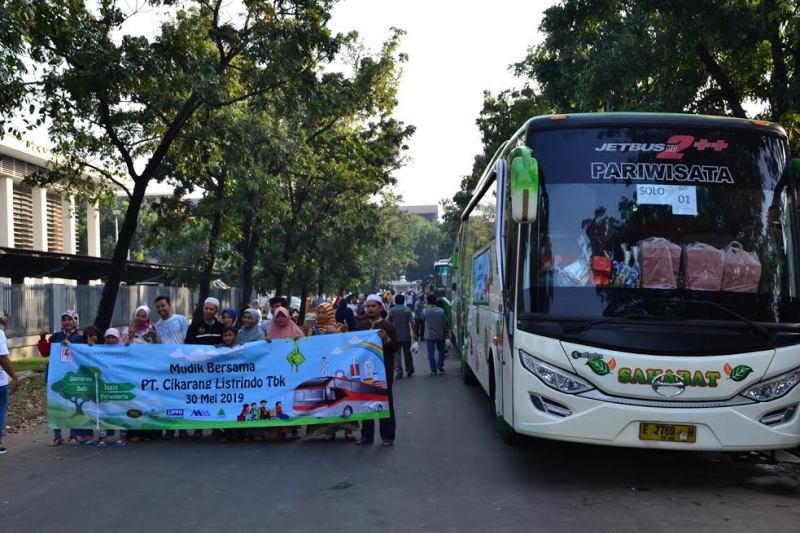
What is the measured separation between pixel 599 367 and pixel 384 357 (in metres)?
3.75

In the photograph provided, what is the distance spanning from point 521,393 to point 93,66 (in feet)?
29.1

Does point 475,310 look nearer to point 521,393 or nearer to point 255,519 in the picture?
point 521,393

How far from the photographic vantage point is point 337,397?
1075cm

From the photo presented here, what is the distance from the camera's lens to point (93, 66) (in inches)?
528

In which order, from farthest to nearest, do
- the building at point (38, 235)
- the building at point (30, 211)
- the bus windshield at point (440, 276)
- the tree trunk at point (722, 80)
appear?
the bus windshield at point (440, 276) < the building at point (30, 211) < the building at point (38, 235) < the tree trunk at point (722, 80)

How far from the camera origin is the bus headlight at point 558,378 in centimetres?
768

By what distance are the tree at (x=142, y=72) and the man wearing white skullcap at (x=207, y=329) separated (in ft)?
12.3

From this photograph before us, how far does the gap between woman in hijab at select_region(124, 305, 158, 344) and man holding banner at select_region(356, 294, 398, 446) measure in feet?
9.40

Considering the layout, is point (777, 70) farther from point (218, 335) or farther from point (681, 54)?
point (218, 335)

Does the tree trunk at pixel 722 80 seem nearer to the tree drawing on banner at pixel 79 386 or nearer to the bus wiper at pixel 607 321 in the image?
the bus wiper at pixel 607 321

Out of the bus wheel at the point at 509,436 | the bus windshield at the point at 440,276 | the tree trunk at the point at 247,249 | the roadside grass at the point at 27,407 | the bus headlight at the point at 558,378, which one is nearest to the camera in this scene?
the bus headlight at the point at 558,378

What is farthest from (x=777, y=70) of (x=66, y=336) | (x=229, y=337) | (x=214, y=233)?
(x=214, y=233)

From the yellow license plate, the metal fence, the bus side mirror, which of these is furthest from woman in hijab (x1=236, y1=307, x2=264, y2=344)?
the metal fence

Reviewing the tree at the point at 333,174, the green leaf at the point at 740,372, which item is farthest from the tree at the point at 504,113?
the green leaf at the point at 740,372
